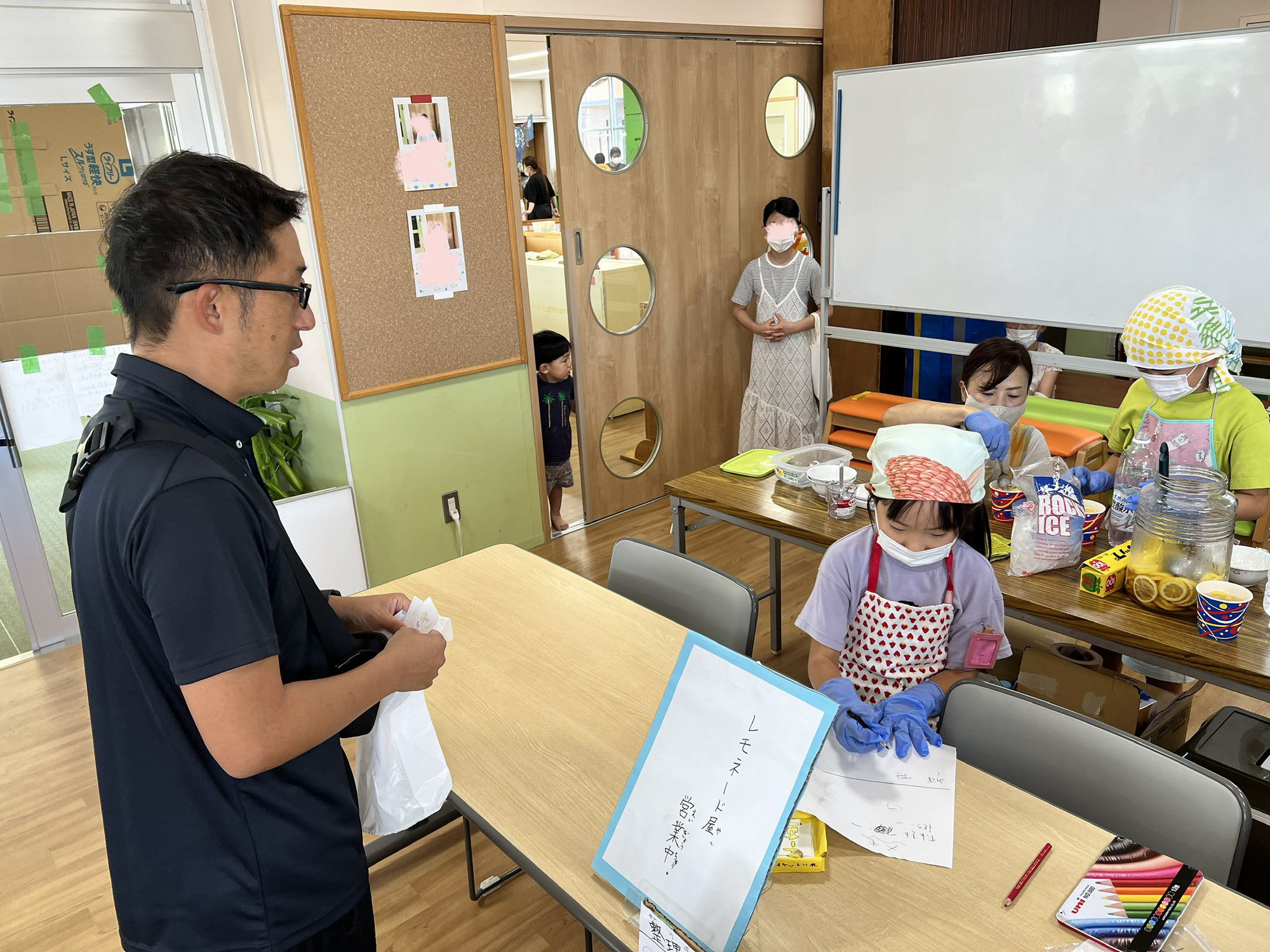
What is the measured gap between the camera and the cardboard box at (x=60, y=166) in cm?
298

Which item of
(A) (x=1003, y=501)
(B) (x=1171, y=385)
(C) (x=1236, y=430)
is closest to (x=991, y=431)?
(A) (x=1003, y=501)

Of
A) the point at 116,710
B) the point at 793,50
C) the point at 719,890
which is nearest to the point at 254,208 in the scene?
the point at 116,710

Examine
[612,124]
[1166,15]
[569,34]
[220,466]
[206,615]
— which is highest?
[1166,15]

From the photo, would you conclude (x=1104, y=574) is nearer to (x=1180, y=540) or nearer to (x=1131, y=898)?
(x=1180, y=540)

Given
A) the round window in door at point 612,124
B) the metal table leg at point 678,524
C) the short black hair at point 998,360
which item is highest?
the round window in door at point 612,124

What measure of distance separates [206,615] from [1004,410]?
7.35 ft

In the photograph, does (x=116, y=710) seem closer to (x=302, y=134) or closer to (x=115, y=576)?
(x=115, y=576)

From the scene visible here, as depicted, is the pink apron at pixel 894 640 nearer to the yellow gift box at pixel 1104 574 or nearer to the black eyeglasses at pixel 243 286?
the yellow gift box at pixel 1104 574

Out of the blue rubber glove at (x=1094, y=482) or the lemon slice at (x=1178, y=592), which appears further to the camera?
the blue rubber glove at (x=1094, y=482)

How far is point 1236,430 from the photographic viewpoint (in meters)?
2.04

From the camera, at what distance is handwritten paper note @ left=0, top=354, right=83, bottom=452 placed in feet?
10.2

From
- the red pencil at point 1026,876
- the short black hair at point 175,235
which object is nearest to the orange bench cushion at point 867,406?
the red pencil at point 1026,876

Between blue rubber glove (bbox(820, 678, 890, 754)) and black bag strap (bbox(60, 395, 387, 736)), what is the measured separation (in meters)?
0.70

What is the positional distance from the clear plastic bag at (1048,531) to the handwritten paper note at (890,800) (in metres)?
0.77
